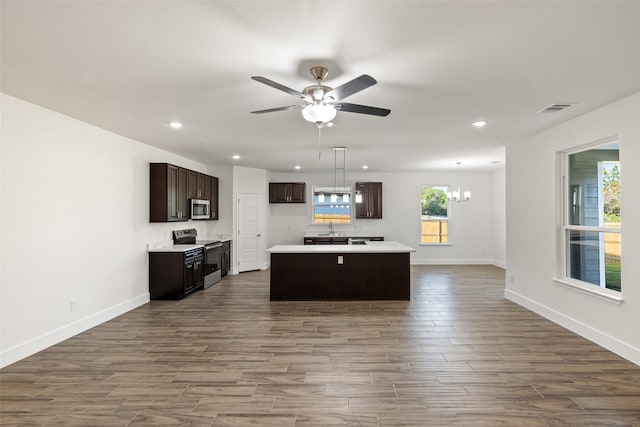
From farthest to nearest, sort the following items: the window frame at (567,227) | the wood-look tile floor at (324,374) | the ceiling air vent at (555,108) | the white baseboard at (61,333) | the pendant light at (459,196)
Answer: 1. the pendant light at (459,196)
2. the window frame at (567,227)
3. the ceiling air vent at (555,108)
4. the white baseboard at (61,333)
5. the wood-look tile floor at (324,374)

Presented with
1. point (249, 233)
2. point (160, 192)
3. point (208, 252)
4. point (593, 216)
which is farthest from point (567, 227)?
point (249, 233)

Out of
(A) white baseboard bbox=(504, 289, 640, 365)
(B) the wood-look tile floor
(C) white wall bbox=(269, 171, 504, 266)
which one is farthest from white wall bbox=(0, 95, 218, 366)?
(A) white baseboard bbox=(504, 289, 640, 365)

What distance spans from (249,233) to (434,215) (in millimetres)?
5063

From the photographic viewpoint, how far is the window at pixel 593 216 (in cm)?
363

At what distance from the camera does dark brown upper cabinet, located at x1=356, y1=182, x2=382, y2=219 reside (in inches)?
348

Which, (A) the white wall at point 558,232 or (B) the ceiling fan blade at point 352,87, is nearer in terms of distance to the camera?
(B) the ceiling fan blade at point 352,87

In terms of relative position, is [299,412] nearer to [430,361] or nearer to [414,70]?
[430,361]

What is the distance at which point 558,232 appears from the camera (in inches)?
172

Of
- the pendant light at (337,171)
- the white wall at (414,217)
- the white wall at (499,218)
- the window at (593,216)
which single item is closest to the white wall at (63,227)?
the pendant light at (337,171)

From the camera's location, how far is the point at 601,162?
383 centimetres

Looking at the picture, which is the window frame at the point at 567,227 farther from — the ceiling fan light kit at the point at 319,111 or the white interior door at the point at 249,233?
the white interior door at the point at 249,233

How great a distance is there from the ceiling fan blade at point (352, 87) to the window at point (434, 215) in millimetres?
7196

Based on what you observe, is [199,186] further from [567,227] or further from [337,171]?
[567,227]

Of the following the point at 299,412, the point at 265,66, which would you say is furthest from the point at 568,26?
the point at 299,412
